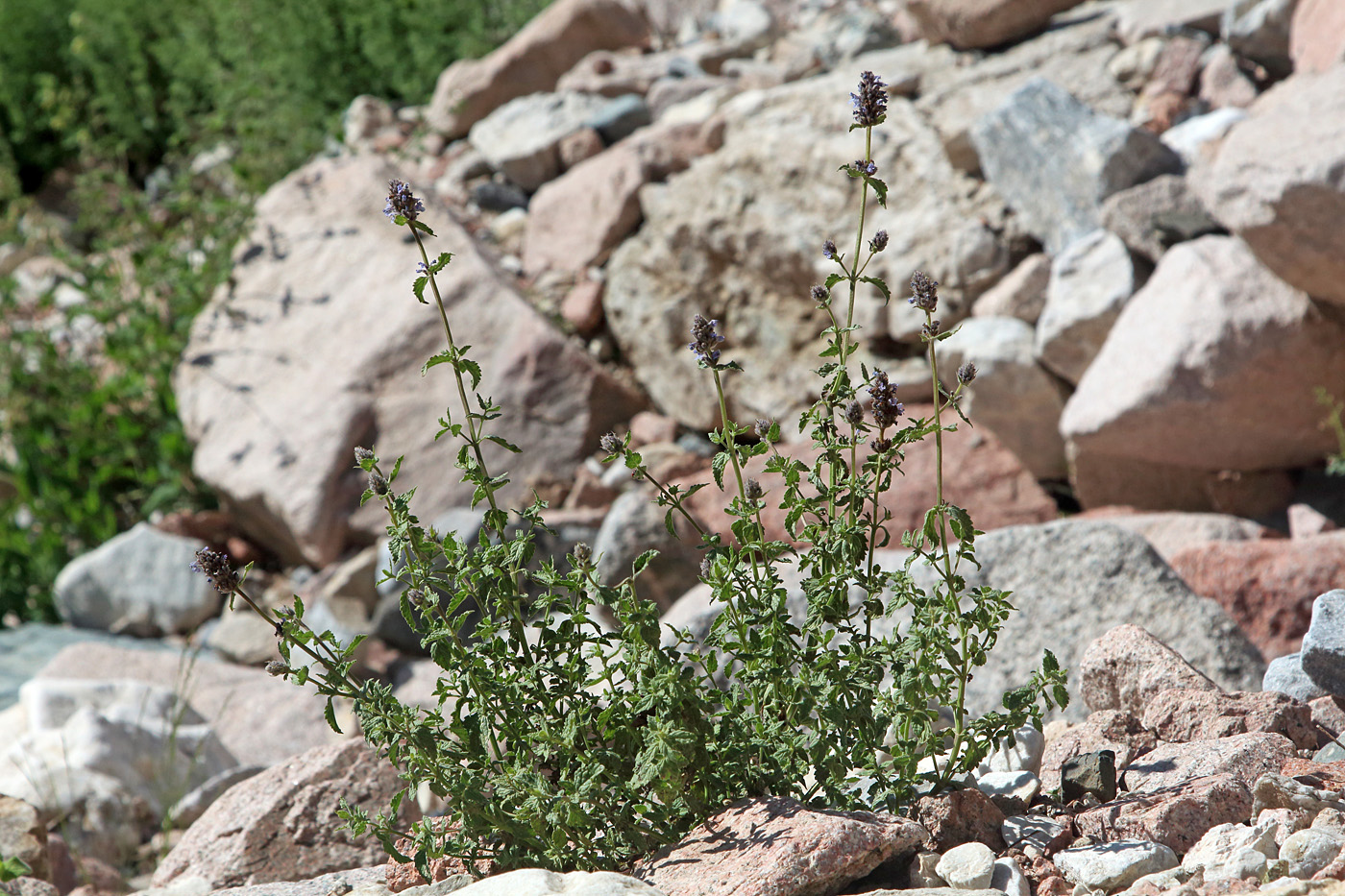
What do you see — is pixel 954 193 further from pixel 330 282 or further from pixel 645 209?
pixel 330 282

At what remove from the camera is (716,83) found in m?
7.63

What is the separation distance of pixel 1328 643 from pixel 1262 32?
12.5 ft

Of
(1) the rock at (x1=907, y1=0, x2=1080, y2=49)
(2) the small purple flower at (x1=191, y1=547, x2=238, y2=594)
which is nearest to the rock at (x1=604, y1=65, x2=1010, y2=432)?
(1) the rock at (x1=907, y1=0, x2=1080, y2=49)

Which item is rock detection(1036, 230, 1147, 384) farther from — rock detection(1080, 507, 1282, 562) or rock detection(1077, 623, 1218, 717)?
rock detection(1077, 623, 1218, 717)

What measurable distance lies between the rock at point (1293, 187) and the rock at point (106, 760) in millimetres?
3791

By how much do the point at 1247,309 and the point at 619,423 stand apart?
2961 millimetres

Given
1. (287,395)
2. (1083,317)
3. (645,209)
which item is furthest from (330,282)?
(1083,317)

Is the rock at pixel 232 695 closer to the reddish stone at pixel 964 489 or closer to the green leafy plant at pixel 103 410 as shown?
the green leafy plant at pixel 103 410

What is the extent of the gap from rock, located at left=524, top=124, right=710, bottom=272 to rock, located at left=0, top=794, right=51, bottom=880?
425 cm

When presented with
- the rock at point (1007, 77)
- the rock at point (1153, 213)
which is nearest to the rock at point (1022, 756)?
the rock at point (1153, 213)

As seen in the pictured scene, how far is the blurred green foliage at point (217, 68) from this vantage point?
8.55 m

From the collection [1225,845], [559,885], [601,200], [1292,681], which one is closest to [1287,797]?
[1225,845]

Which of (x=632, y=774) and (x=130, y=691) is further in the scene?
(x=130, y=691)

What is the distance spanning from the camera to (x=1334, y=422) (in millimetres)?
4117
